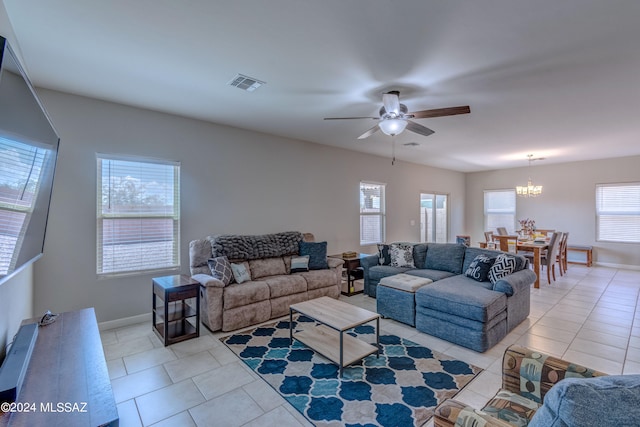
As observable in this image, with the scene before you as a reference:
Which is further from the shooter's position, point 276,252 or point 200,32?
point 276,252

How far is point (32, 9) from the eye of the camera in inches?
75.2

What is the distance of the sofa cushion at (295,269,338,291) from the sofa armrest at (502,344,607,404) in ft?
9.19

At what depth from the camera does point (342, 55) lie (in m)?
2.45

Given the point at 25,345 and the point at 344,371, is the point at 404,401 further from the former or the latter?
the point at 25,345

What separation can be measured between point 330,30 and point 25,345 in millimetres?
2875

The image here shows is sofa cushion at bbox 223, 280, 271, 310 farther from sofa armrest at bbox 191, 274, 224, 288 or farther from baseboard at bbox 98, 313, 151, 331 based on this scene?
baseboard at bbox 98, 313, 151, 331

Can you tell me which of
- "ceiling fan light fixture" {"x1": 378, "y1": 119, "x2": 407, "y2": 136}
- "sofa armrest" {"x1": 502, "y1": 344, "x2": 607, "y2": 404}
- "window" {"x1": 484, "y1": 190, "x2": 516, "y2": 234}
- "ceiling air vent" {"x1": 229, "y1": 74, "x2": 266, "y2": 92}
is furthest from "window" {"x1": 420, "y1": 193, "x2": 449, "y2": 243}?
"sofa armrest" {"x1": 502, "y1": 344, "x2": 607, "y2": 404}

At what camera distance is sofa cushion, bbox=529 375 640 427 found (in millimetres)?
783

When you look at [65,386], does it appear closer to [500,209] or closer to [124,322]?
[124,322]

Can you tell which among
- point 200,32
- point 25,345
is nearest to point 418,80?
point 200,32

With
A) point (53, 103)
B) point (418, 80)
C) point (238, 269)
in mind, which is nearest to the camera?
point (418, 80)

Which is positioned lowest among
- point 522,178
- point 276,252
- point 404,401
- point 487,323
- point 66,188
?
point 404,401

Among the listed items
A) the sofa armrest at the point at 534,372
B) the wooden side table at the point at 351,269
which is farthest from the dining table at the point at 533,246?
the sofa armrest at the point at 534,372

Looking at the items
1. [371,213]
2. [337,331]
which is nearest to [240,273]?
[337,331]
